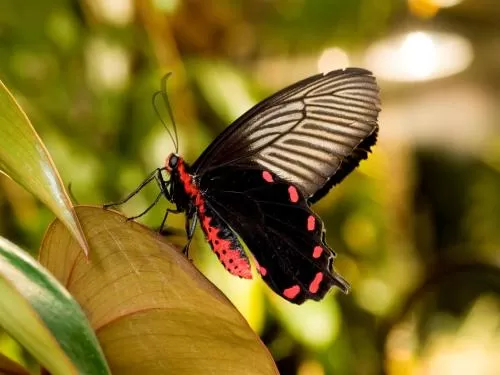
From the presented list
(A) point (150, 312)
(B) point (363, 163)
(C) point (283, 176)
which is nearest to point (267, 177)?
(C) point (283, 176)

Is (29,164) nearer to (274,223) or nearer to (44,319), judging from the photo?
(44,319)

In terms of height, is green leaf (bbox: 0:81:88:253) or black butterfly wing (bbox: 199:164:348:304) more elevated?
green leaf (bbox: 0:81:88:253)

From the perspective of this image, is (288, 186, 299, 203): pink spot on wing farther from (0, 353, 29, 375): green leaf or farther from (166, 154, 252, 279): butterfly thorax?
(0, 353, 29, 375): green leaf

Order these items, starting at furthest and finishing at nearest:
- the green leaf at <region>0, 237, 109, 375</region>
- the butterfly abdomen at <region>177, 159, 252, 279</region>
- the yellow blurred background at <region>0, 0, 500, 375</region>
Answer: the yellow blurred background at <region>0, 0, 500, 375</region> < the butterfly abdomen at <region>177, 159, 252, 279</region> < the green leaf at <region>0, 237, 109, 375</region>

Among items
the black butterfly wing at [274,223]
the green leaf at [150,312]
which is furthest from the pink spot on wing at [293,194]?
the green leaf at [150,312]

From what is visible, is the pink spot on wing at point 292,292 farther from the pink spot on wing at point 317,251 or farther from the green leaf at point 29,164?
the green leaf at point 29,164

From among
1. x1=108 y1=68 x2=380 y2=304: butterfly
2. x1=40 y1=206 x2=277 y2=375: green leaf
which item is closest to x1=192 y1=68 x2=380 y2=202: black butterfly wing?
x1=108 y1=68 x2=380 y2=304: butterfly
